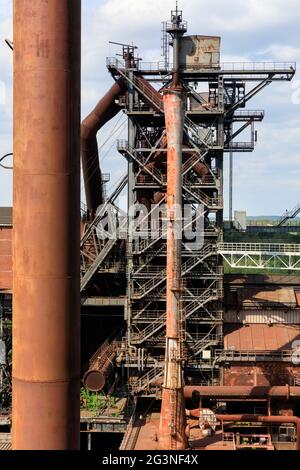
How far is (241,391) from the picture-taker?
26062mm

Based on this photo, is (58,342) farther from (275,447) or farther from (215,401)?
(215,401)

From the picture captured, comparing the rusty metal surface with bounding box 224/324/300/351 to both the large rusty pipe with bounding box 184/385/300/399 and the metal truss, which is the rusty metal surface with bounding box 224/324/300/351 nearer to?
the large rusty pipe with bounding box 184/385/300/399

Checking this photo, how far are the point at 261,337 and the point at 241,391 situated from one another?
387cm

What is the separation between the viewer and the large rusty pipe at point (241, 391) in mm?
25672

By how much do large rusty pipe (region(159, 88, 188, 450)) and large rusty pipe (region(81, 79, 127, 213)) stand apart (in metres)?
10.7

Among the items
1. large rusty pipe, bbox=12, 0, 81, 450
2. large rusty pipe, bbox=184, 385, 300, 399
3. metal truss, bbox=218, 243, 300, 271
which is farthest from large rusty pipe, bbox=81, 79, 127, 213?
large rusty pipe, bbox=12, 0, 81, 450

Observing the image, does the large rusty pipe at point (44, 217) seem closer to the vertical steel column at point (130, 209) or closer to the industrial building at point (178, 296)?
the industrial building at point (178, 296)

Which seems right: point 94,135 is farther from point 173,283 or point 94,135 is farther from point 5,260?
point 173,283

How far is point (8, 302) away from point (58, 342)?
85.4 ft

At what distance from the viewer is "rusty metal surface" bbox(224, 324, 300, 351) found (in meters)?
28.4

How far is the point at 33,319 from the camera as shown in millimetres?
4742

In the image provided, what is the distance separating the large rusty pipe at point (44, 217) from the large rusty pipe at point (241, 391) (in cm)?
2195
